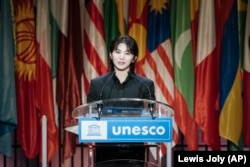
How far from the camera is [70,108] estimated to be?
3.98m

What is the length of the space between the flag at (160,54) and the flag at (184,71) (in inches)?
2.7

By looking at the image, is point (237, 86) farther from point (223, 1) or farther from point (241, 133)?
point (223, 1)

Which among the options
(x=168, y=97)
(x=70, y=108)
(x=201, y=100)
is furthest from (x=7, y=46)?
(x=201, y=100)

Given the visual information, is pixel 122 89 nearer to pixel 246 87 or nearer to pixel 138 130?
pixel 138 130

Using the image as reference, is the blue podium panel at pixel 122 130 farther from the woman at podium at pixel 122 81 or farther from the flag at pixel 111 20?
the flag at pixel 111 20

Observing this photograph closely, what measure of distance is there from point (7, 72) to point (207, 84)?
1825 millimetres

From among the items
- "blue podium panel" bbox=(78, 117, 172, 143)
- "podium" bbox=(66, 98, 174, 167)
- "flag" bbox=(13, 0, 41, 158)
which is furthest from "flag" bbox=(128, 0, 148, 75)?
"blue podium panel" bbox=(78, 117, 172, 143)

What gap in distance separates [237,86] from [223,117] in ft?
1.02

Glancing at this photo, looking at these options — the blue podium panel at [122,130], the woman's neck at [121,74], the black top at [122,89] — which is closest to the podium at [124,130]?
the blue podium panel at [122,130]

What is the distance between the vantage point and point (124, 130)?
1.49 m

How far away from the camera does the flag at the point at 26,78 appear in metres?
3.94

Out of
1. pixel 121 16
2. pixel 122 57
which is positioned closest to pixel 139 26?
pixel 121 16

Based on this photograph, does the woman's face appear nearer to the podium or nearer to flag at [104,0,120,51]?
the podium

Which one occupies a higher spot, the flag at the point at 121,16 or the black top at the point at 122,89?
the flag at the point at 121,16
